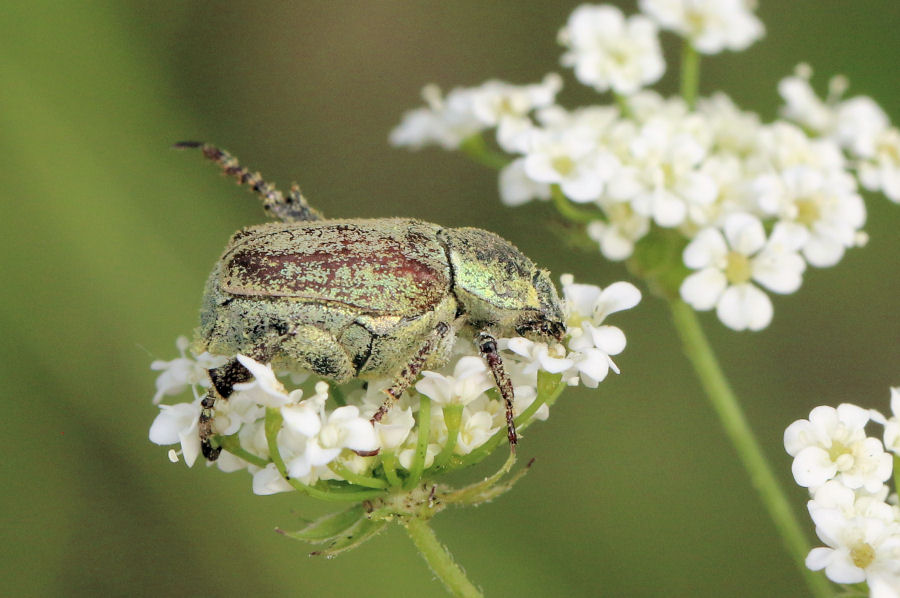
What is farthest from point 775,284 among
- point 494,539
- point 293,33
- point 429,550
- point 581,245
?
point 293,33

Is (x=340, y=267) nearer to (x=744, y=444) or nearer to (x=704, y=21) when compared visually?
(x=744, y=444)

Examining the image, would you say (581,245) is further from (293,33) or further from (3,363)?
(293,33)

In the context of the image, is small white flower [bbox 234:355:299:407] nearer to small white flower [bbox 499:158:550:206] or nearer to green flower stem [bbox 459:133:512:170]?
small white flower [bbox 499:158:550:206]

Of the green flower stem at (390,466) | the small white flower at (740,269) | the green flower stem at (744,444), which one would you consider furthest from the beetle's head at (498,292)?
the green flower stem at (744,444)

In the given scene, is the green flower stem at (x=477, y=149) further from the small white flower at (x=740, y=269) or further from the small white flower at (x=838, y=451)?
the small white flower at (x=838, y=451)

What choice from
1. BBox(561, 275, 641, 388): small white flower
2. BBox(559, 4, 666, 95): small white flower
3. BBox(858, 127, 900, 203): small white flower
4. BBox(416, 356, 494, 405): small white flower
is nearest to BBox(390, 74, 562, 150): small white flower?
BBox(559, 4, 666, 95): small white flower

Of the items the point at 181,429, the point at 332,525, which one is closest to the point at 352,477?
the point at 332,525
